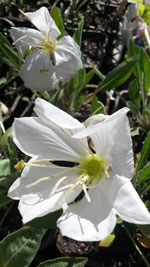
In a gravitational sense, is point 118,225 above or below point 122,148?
below

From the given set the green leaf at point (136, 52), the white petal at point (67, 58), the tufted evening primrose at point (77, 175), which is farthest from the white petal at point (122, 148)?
the green leaf at point (136, 52)

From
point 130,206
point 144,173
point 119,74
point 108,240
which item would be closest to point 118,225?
point 108,240

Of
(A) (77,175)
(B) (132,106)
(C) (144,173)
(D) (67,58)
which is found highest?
(D) (67,58)

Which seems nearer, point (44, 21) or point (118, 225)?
point (44, 21)

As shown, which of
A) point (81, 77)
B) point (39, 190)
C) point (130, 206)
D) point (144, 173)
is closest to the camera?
point (130, 206)

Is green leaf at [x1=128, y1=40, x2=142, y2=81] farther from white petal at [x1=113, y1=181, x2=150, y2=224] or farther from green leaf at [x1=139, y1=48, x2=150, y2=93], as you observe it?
white petal at [x1=113, y1=181, x2=150, y2=224]

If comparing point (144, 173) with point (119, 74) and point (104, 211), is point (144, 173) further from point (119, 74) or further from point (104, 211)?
point (119, 74)

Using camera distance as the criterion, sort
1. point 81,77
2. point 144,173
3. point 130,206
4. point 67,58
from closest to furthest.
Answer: point 130,206 → point 144,173 → point 67,58 → point 81,77

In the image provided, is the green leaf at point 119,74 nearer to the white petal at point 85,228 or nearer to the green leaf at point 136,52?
the green leaf at point 136,52
